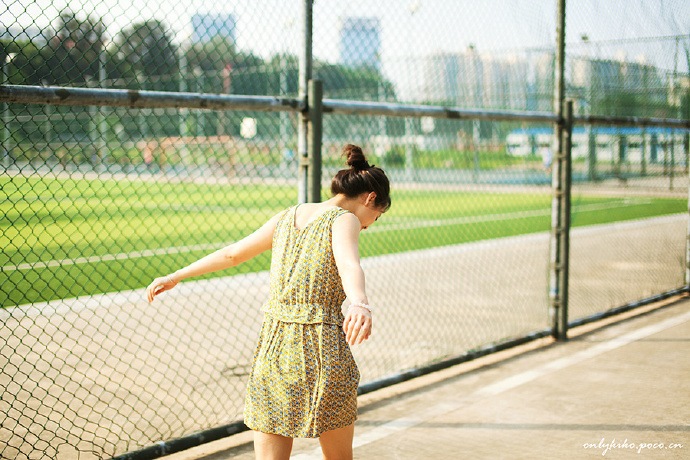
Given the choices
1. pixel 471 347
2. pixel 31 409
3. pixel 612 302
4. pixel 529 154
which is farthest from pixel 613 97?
pixel 31 409

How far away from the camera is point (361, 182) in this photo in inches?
120

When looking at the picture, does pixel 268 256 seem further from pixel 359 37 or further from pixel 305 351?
pixel 305 351

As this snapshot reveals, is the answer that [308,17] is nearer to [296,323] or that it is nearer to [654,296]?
[296,323]

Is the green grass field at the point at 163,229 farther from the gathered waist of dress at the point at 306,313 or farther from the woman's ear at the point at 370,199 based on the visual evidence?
the woman's ear at the point at 370,199

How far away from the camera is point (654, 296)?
8.81 m

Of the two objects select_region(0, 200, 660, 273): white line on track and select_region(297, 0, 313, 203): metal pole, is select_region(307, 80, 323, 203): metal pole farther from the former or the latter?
select_region(0, 200, 660, 273): white line on track

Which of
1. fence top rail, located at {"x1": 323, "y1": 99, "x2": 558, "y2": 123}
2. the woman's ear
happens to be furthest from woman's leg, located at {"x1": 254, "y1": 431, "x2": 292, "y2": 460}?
fence top rail, located at {"x1": 323, "y1": 99, "x2": 558, "y2": 123}

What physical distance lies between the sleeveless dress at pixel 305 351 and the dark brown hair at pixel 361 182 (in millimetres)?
136

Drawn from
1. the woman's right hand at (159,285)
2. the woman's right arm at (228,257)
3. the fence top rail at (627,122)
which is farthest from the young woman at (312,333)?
the fence top rail at (627,122)

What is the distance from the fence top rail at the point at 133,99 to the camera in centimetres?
351

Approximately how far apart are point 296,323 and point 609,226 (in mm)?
16108

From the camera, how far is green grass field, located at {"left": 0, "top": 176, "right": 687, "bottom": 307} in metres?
9.90

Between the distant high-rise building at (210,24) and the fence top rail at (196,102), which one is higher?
the distant high-rise building at (210,24)

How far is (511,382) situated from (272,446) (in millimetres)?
3157
